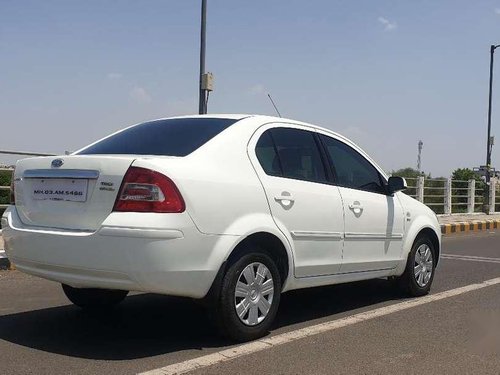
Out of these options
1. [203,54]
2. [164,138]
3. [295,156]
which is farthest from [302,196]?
[203,54]

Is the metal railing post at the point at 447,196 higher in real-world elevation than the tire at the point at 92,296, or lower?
higher

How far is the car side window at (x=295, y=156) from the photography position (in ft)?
15.5

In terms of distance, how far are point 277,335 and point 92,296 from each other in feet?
5.46

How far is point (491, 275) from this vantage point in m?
7.93

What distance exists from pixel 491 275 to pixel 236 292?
5.05 meters

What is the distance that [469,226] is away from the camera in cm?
1678

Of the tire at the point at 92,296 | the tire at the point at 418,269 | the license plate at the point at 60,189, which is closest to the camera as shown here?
the license plate at the point at 60,189

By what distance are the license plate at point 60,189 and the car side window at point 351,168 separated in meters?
2.24

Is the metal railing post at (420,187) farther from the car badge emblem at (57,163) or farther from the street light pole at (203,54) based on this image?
the car badge emblem at (57,163)

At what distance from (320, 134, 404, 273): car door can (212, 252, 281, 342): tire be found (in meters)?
0.99

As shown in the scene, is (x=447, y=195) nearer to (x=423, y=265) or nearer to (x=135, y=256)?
(x=423, y=265)

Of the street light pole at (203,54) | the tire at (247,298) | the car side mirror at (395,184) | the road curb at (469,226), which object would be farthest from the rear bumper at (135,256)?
the road curb at (469,226)

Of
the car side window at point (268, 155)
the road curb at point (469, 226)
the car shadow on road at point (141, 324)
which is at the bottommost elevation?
the car shadow on road at point (141, 324)

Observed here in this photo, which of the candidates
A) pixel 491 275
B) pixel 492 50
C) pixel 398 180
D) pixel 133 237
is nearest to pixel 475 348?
pixel 398 180
